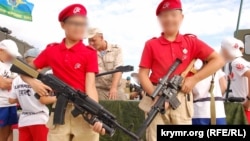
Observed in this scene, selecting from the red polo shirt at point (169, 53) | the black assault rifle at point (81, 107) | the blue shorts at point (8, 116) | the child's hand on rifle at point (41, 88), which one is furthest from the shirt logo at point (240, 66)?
the blue shorts at point (8, 116)

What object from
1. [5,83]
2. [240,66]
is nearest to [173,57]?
[240,66]

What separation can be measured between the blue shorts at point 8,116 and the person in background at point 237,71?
292 cm

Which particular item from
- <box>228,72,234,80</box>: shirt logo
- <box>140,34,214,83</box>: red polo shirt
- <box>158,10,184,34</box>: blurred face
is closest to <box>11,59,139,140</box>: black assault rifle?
<box>140,34,214,83</box>: red polo shirt

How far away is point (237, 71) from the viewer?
4.83 metres

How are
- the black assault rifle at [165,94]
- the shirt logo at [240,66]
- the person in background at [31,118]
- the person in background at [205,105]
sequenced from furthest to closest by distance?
1. the shirt logo at [240,66]
2. the person in background at [31,118]
3. the person in background at [205,105]
4. the black assault rifle at [165,94]

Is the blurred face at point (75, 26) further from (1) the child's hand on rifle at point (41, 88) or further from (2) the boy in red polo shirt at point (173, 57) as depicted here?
(2) the boy in red polo shirt at point (173, 57)

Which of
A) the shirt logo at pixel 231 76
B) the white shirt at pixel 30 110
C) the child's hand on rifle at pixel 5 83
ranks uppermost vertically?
the shirt logo at pixel 231 76

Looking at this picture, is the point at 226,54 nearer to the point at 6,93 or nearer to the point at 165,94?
the point at 165,94

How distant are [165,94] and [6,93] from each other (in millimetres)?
2849

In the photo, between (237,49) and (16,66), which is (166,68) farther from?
(237,49)

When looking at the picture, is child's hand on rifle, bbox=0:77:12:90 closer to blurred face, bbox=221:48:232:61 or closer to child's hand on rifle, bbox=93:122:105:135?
child's hand on rifle, bbox=93:122:105:135

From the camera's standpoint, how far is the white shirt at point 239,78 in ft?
15.5

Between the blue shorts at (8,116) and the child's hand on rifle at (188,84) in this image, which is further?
the blue shorts at (8,116)

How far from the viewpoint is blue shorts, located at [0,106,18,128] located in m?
5.09
